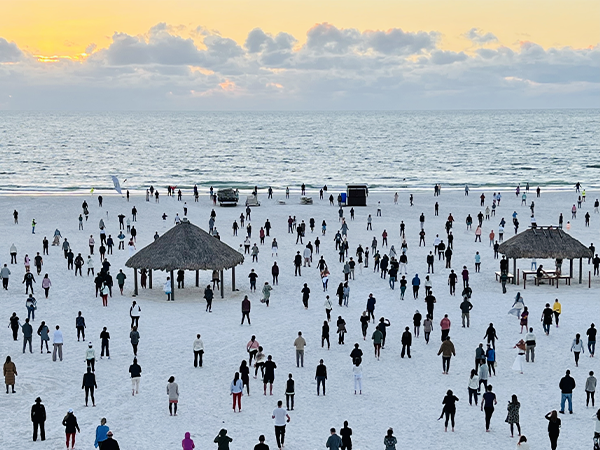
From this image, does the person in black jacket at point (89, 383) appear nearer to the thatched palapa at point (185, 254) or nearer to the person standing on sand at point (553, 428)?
the person standing on sand at point (553, 428)

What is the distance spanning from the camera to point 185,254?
29.6 m

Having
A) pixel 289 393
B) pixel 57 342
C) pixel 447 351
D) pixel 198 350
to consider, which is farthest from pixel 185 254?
pixel 289 393

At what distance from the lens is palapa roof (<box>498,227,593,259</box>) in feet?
104

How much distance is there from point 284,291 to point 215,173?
71810 millimetres

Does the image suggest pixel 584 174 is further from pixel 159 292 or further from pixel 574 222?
pixel 159 292

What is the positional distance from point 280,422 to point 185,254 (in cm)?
1461

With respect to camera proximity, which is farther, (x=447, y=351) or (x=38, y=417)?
(x=447, y=351)

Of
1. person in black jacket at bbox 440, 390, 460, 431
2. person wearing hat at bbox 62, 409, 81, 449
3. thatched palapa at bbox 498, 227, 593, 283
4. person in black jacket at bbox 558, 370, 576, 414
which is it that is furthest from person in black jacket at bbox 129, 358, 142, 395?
thatched palapa at bbox 498, 227, 593, 283

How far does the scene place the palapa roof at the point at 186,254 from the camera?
29.3 m

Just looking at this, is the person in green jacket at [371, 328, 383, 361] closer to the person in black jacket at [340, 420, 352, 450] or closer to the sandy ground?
the sandy ground

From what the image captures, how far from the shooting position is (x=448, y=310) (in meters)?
27.8

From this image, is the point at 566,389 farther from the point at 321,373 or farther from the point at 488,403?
the point at 321,373

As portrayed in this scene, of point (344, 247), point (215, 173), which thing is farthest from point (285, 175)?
point (344, 247)

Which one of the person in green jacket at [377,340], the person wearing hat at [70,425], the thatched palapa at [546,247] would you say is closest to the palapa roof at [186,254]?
the person in green jacket at [377,340]
